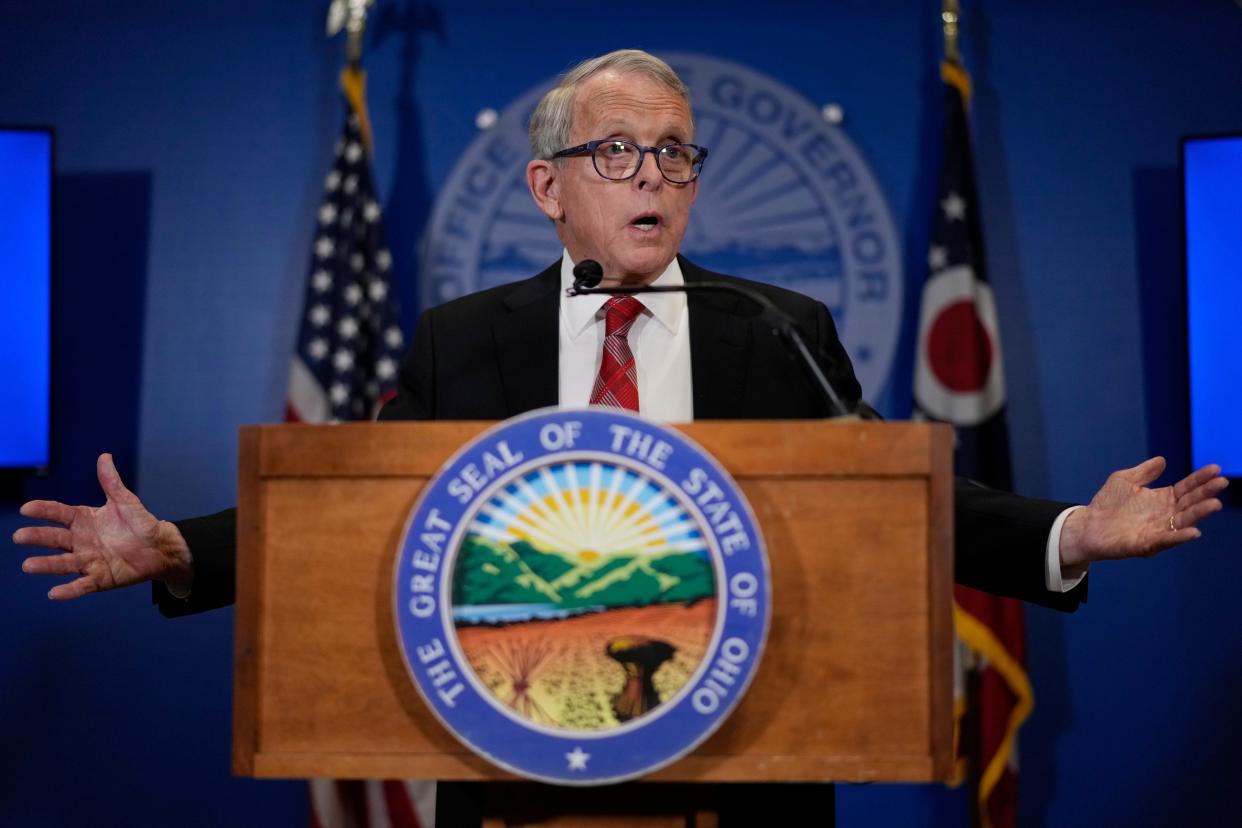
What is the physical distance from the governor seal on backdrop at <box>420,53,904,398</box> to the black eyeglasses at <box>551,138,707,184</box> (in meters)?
1.79

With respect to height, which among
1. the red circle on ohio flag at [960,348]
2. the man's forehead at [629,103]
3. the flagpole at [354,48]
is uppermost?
the flagpole at [354,48]

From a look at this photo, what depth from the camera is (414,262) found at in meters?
3.72

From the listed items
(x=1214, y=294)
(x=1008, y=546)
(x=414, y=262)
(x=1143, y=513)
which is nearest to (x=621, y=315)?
(x=1008, y=546)

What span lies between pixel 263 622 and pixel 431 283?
2595mm

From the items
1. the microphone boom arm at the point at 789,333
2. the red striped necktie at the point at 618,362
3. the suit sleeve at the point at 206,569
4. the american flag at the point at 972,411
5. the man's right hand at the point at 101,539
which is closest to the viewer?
the microphone boom arm at the point at 789,333

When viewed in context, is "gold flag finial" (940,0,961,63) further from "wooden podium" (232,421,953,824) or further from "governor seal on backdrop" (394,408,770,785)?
"governor seal on backdrop" (394,408,770,785)

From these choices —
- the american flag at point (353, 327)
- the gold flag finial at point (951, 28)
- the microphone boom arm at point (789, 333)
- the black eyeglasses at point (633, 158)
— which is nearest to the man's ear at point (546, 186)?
the black eyeglasses at point (633, 158)

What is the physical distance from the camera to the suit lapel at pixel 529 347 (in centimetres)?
175

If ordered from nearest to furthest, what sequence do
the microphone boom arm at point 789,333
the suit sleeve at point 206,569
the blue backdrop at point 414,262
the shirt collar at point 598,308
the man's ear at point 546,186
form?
the microphone boom arm at point 789,333
the suit sleeve at point 206,569
the shirt collar at point 598,308
the man's ear at point 546,186
the blue backdrop at point 414,262

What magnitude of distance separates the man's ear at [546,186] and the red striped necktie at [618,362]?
0.27m

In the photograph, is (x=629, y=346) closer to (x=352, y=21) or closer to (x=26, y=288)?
(x=352, y=21)

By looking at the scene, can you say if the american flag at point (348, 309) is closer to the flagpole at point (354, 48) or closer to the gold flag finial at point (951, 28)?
the flagpole at point (354, 48)

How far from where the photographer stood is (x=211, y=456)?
372 cm

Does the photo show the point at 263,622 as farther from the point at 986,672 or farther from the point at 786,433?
the point at 986,672
